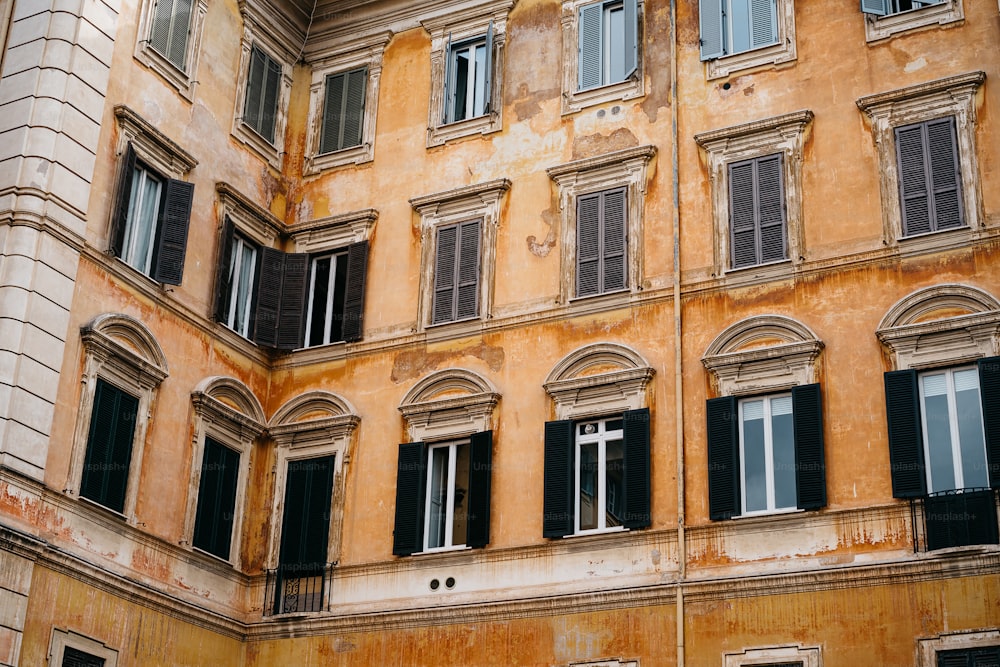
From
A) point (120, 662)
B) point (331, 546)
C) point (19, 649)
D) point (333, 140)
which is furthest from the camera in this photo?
point (333, 140)

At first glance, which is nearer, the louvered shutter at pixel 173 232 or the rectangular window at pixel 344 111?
the louvered shutter at pixel 173 232

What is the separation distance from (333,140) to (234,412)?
5.68 m

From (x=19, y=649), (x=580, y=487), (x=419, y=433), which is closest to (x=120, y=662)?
(x=19, y=649)

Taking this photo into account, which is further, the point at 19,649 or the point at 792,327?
the point at 792,327

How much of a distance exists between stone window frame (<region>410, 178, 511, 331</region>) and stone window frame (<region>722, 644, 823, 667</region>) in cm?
691

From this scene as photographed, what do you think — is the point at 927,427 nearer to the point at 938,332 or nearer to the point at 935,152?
the point at 938,332

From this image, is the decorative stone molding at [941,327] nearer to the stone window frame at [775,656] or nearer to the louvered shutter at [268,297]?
the stone window frame at [775,656]

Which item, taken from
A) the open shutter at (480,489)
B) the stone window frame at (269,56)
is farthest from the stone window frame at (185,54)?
the open shutter at (480,489)

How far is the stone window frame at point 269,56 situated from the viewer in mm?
25047

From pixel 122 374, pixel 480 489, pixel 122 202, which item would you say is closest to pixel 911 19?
pixel 480 489

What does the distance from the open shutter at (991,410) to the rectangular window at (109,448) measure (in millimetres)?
12290

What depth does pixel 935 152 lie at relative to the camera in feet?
66.8

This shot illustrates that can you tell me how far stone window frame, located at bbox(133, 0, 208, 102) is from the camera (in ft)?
75.1

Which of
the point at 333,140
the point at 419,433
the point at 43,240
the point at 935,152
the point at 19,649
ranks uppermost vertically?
the point at 333,140
